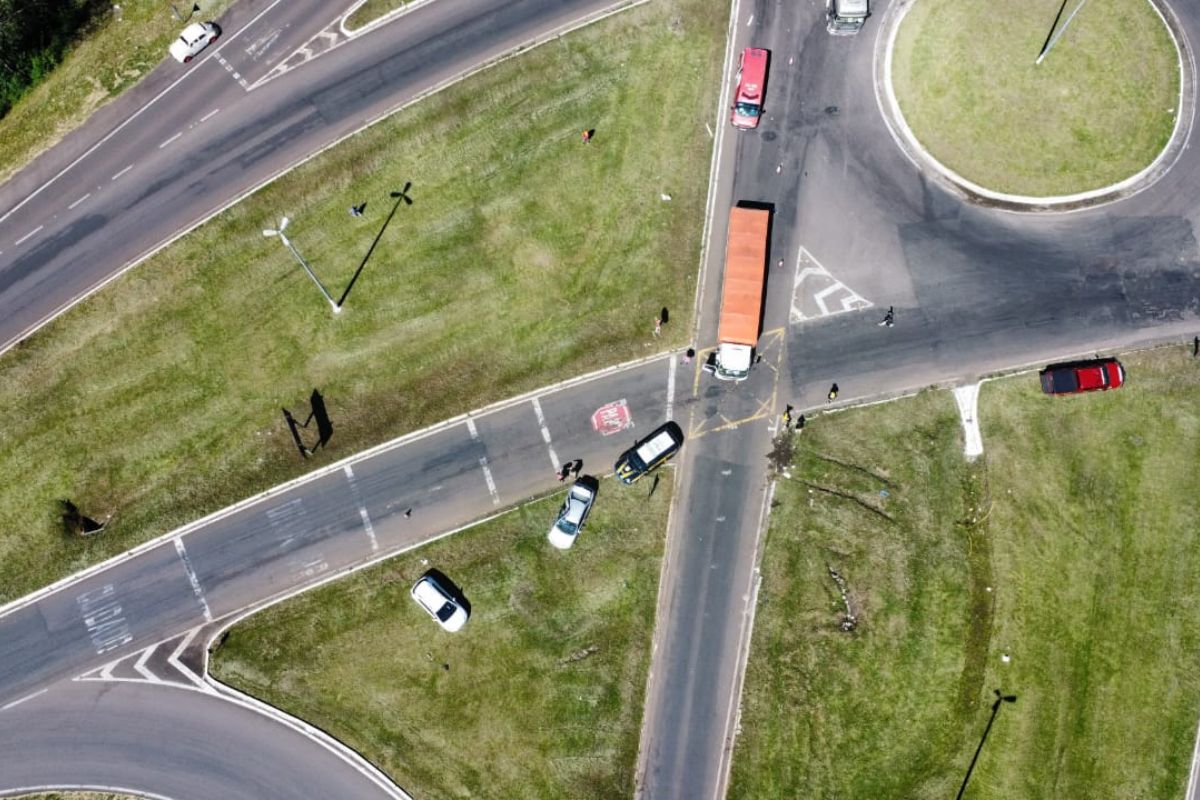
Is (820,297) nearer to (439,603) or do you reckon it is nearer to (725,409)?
(725,409)

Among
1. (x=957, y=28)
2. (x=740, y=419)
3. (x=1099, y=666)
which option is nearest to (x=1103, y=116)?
(x=957, y=28)

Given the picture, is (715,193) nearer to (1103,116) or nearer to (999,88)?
(999,88)

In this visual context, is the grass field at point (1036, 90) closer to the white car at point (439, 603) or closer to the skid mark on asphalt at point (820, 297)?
the skid mark on asphalt at point (820, 297)

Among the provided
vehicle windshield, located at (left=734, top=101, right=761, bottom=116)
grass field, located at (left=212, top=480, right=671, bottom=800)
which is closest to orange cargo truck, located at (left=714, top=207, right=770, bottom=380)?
vehicle windshield, located at (left=734, top=101, right=761, bottom=116)

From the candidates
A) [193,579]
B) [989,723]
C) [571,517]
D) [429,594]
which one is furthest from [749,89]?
[193,579]

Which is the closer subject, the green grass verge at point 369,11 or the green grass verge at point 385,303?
the green grass verge at point 385,303

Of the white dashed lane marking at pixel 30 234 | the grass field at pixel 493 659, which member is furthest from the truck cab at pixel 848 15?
the white dashed lane marking at pixel 30 234
